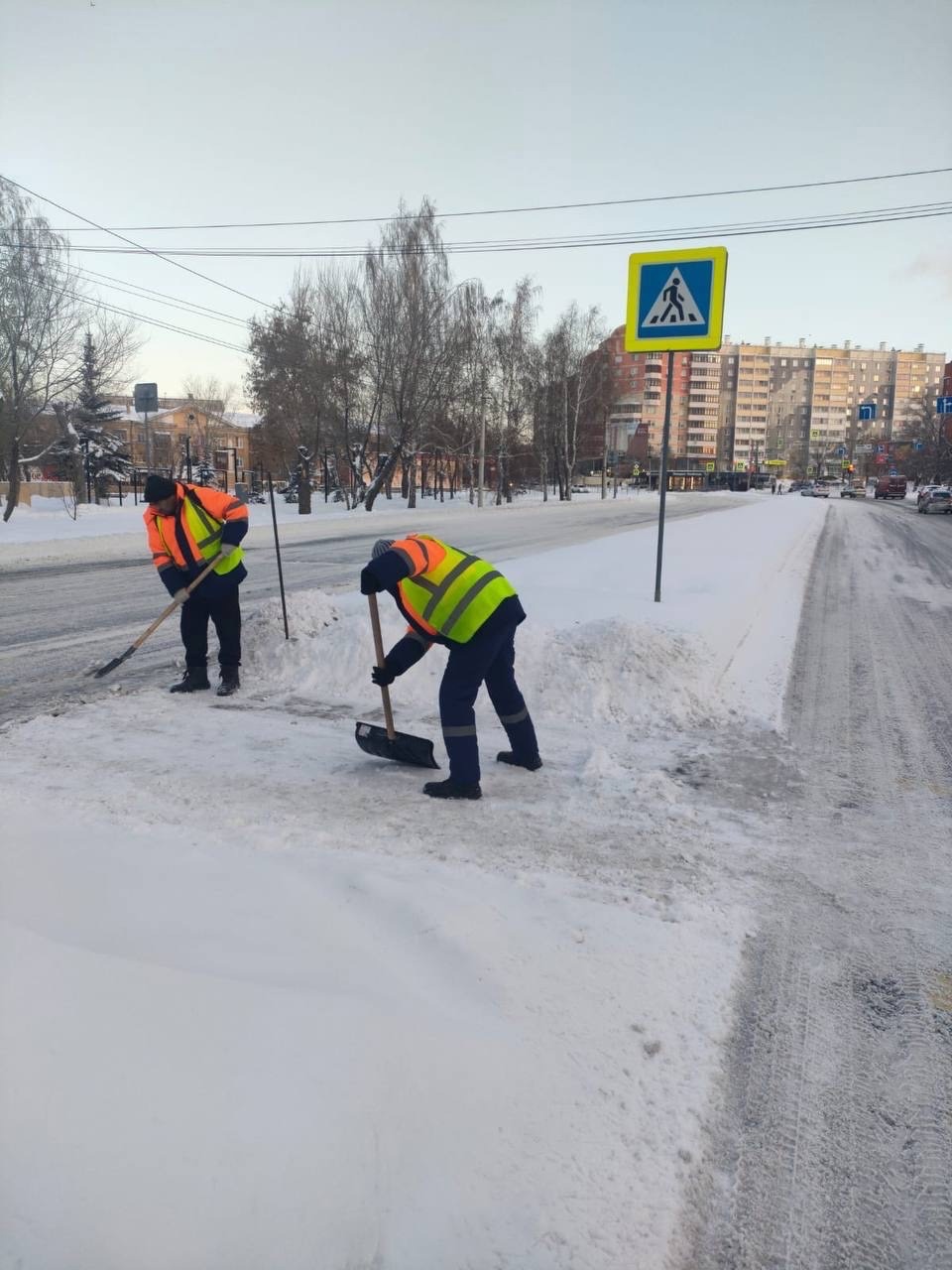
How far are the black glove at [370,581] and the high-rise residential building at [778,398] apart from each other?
125 m

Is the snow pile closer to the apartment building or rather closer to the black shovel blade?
the black shovel blade

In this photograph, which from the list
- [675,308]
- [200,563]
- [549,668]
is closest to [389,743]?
[549,668]

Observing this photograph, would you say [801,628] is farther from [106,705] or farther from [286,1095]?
[286,1095]

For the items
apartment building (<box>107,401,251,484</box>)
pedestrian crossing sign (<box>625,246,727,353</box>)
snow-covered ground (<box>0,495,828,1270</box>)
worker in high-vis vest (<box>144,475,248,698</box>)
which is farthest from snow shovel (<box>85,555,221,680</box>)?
apartment building (<box>107,401,251,484</box>)

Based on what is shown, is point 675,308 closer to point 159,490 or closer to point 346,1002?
point 159,490

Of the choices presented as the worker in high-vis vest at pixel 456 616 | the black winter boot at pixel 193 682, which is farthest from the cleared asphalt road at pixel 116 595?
the worker in high-vis vest at pixel 456 616

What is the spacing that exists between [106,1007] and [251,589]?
29.3ft

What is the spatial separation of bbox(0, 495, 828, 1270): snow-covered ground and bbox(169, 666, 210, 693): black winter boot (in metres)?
0.93

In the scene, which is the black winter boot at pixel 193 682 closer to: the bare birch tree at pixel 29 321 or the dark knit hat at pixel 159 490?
the dark knit hat at pixel 159 490

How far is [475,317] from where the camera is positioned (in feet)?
125

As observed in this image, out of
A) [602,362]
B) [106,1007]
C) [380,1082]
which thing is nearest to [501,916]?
[380,1082]

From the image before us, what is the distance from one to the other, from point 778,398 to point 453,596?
164943 millimetres

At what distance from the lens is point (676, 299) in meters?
7.30

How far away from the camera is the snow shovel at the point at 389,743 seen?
4324 mm
